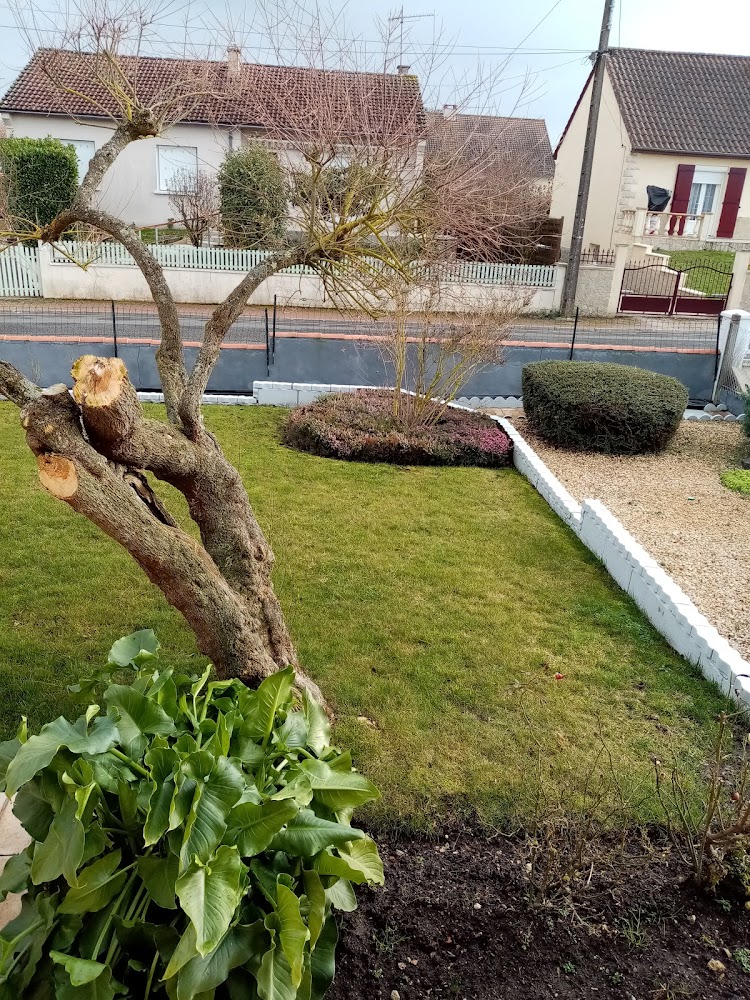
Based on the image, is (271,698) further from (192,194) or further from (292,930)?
(192,194)

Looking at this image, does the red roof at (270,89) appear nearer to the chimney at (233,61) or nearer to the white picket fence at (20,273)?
the chimney at (233,61)

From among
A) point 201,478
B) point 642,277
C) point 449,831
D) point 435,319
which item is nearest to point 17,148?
point 435,319

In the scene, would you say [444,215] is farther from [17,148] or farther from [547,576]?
[17,148]

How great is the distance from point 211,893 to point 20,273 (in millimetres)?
18587

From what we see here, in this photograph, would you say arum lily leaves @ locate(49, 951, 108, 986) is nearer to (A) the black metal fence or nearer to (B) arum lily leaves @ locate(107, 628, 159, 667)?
(B) arum lily leaves @ locate(107, 628, 159, 667)

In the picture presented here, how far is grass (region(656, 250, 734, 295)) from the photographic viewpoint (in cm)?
2081

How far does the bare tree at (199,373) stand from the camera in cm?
289

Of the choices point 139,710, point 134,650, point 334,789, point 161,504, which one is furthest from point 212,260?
point 334,789

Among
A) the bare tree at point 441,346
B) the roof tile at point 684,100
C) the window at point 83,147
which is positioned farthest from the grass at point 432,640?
the roof tile at point 684,100

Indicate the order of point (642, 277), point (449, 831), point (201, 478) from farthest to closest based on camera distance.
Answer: point (642, 277), point (201, 478), point (449, 831)

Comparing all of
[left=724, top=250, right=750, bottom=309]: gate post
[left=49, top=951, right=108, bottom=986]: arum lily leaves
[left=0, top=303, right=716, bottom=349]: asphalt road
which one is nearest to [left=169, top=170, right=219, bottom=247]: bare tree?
[left=0, top=303, right=716, bottom=349]: asphalt road

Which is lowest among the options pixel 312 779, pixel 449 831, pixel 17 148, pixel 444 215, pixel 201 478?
pixel 449 831

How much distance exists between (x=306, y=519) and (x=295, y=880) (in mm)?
4859

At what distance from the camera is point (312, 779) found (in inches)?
99.5
